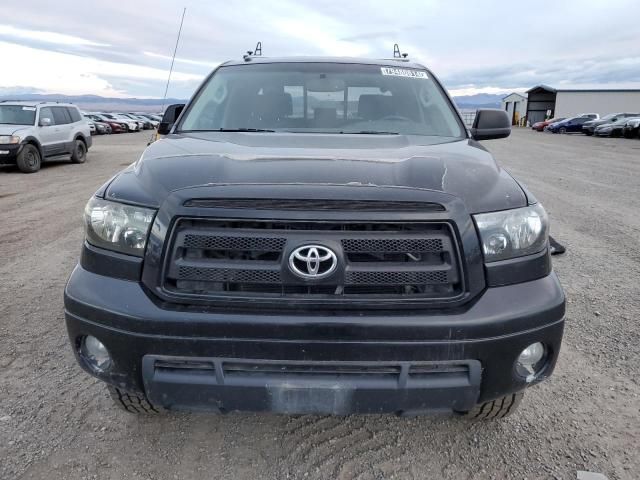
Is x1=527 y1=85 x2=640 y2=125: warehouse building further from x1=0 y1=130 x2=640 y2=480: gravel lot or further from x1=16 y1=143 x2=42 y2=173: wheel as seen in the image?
x1=0 y1=130 x2=640 y2=480: gravel lot

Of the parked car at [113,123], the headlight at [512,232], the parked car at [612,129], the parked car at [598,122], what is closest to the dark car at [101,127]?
the parked car at [113,123]

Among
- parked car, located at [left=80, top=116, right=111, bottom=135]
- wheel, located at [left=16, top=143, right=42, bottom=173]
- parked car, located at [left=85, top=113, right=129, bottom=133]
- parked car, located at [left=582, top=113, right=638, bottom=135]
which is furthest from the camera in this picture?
parked car, located at [left=85, top=113, right=129, bottom=133]

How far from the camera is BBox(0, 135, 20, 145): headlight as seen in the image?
12648 mm

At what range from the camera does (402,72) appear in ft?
11.9

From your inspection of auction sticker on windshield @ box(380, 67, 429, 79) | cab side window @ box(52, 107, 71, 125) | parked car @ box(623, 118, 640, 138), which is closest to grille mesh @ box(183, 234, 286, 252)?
auction sticker on windshield @ box(380, 67, 429, 79)

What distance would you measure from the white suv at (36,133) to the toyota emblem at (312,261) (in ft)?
44.1

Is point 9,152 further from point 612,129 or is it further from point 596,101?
point 596,101

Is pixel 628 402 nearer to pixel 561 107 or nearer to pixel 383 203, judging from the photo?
pixel 383 203

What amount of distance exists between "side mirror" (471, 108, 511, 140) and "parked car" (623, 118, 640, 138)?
109 ft

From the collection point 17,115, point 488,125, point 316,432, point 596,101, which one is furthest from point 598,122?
point 316,432

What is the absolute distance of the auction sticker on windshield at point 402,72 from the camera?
3566 millimetres

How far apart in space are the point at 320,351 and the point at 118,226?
0.96 metres

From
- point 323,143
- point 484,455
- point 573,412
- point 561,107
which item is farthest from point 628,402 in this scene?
point 561,107

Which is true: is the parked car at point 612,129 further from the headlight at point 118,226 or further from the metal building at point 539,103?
the headlight at point 118,226
